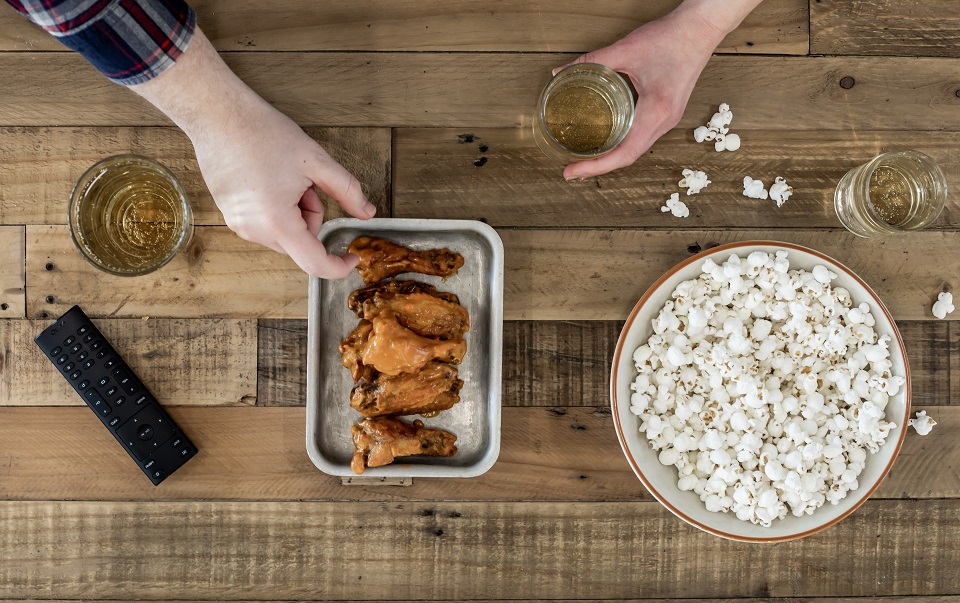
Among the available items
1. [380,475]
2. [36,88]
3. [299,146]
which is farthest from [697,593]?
[36,88]

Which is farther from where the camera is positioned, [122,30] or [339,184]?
[339,184]

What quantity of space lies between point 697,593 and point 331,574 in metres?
0.66

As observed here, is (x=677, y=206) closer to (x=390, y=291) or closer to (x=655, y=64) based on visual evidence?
(x=655, y=64)

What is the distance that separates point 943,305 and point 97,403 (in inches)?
58.8

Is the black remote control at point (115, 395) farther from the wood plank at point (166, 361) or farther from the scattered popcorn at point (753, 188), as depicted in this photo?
the scattered popcorn at point (753, 188)

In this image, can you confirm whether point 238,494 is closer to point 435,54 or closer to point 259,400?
point 259,400

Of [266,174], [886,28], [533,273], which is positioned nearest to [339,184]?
[266,174]

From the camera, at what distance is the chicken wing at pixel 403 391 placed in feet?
3.37

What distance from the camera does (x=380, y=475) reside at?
1052mm

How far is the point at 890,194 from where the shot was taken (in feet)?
3.62

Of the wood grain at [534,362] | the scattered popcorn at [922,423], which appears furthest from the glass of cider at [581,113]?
the scattered popcorn at [922,423]

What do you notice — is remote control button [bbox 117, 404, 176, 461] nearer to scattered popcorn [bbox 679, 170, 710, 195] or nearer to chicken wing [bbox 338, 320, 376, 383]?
chicken wing [bbox 338, 320, 376, 383]

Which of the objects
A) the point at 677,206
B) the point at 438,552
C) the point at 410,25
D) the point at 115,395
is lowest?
the point at 438,552

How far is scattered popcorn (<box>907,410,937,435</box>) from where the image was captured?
1.13m
